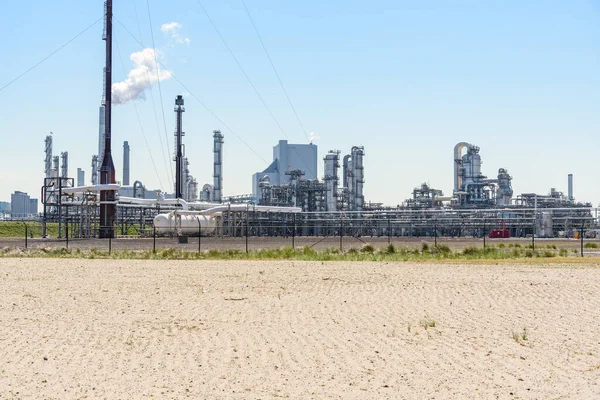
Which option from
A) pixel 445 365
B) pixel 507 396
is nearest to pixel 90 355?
pixel 445 365

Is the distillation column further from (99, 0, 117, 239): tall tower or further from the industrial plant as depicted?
(99, 0, 117, 239): tall tower

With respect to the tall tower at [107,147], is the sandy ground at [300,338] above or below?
below

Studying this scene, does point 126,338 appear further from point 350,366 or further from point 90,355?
point 350,366

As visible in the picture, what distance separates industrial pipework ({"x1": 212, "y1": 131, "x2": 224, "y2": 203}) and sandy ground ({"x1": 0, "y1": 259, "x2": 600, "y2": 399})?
62689mm

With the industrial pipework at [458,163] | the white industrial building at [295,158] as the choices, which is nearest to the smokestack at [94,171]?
the white industrial building at [295,158]

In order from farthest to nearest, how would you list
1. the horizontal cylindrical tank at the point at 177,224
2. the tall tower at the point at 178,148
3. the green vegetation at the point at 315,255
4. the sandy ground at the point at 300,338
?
the tall tower at the point at 178,148 < the horizontal cylindrical tank at the point at 177,224 < the green vegetation at the point at 315,255 < the sandy ground at the point at 300,338

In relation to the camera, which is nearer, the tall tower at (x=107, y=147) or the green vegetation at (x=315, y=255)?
the green vegetation at (x=315, y=255)

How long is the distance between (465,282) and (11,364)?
45.3 feet

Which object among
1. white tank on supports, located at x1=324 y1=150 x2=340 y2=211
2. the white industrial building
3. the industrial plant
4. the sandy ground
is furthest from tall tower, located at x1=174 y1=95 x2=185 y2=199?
the sandy ground

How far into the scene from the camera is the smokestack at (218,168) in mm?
83688

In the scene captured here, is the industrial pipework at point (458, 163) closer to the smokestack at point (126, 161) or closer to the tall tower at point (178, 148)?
the tall tower at point (178, 148)

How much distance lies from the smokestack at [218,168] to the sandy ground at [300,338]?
62693 mm

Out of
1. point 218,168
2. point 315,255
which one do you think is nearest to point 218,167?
point 218,168

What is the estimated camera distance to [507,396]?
787 centimetres
